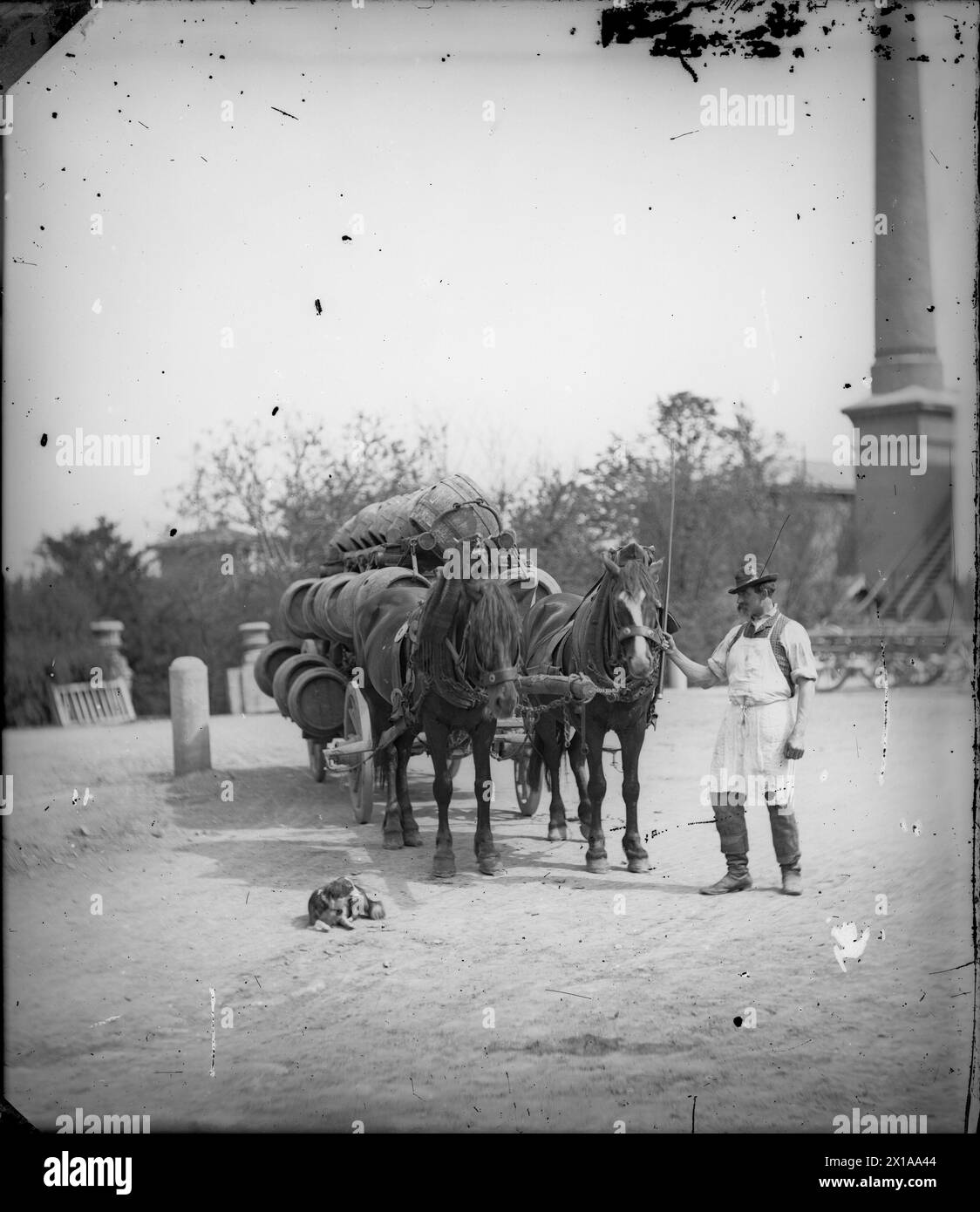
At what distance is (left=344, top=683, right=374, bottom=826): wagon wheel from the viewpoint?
23.0 ft

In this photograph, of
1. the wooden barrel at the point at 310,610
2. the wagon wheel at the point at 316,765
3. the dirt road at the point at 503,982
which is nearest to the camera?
the dirt road at the point at 503,982

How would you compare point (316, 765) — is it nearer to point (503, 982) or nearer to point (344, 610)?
point (344, 610)

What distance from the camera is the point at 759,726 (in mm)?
5363

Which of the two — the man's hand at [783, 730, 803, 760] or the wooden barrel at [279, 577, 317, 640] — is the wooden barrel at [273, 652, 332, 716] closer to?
the wooden barrel at [279, 577, 317, 640]

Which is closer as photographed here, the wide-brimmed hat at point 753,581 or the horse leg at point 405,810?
the wide-brimmed hat at point 753,581

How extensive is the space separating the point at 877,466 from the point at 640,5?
97.5 inches

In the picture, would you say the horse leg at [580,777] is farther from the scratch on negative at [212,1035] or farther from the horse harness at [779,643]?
the scratch on negative at [212,1035]

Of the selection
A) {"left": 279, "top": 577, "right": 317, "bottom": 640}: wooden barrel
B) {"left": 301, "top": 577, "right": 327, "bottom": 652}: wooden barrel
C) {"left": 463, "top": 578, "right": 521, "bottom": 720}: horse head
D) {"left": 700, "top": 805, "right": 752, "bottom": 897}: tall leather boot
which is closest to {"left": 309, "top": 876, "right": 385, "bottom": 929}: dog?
{"left": 463, "top": 578, "right": 521, "bottom": 720}: horse head

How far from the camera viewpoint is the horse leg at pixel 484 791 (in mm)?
6133

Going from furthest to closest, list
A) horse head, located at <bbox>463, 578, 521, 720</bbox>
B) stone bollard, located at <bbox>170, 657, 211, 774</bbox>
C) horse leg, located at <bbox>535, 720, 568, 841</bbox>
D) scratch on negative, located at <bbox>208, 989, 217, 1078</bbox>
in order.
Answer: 1. stone bollard, located at <bbox>170, 657, 211, 774</bbox>
2. horse leg, located at <bbox>535, 720, 568, 841</bbox>
3. horse head, located at <bbox>463, 578, 521, 720</bbox>
4. scratch on negative, located at <bbox>208, 989, 217, 1078</bbox>

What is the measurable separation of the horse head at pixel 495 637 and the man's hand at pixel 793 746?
1410 mm

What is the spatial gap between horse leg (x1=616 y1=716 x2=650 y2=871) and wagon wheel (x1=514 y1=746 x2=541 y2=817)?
4.98 feet

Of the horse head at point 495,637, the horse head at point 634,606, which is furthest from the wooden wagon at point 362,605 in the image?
the horse head at point 634,606

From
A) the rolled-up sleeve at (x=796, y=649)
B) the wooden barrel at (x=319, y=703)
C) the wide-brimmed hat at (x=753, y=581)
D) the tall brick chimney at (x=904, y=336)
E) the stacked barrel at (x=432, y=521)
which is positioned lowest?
the wooden barrel at (x=319, y=703)
